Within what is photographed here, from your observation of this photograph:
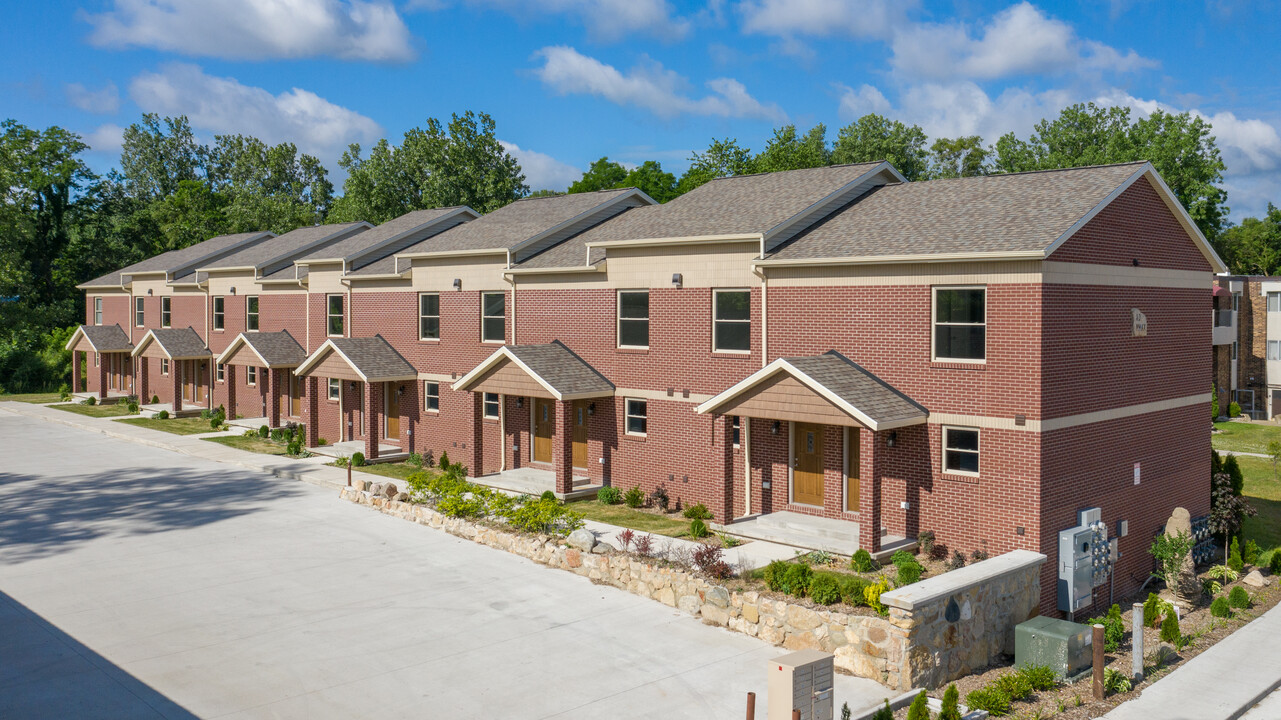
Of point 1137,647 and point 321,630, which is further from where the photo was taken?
point 321,630

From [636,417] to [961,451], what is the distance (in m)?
9.35

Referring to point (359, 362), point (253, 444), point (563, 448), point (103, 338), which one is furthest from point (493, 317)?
point (103, 338)

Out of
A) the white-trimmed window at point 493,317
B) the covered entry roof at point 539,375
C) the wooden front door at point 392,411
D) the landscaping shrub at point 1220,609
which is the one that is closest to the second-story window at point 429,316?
the white-trimmed window at point 493,317

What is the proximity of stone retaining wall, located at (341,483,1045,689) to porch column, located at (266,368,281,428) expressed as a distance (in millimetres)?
23277

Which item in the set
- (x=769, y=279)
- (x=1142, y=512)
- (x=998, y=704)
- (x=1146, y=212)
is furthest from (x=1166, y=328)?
(x=998, y=704)

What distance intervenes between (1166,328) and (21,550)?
87.1 feet

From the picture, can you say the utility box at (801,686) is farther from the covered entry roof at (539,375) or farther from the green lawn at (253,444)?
the green lawn at (253,444)

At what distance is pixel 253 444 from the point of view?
35.5 m

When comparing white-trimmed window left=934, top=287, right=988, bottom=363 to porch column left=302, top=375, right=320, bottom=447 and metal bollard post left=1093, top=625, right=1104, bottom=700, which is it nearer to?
metal bollard post left=1093, top=625, right=1104, bottom=700

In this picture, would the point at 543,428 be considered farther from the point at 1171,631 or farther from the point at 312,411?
the point at 1171,631

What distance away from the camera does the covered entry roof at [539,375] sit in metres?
24.9

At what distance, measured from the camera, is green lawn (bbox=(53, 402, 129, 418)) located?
44969 mm

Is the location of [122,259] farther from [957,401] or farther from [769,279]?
[957,401]

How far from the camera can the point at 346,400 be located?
3491 centimetres
